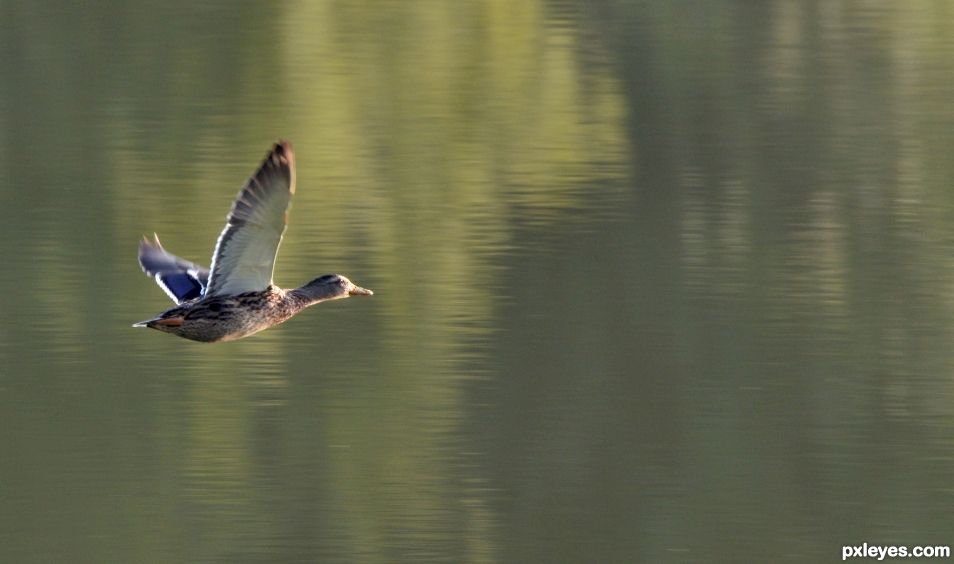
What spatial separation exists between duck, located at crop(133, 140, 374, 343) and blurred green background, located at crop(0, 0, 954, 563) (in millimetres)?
1292

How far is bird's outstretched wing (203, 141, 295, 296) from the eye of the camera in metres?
8.47

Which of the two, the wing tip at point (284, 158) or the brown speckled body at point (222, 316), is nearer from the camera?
the wing tip at point (284, 158)

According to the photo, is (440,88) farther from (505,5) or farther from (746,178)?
(746,178)

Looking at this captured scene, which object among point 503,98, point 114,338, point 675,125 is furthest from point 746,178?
point 114,338

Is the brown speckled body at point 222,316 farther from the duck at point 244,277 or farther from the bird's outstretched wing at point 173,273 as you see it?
the bird's outstretched wing at point 173,273

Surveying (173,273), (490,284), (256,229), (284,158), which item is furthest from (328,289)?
(490,284)

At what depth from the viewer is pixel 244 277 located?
917 centimetres

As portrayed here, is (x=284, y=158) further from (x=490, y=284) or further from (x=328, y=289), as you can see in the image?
(x=490, y=284)

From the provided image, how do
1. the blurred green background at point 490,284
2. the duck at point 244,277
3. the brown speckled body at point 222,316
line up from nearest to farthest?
the duck at point 244,277
the brown speckled body at point 222,316
the blurred green background at point 490,284

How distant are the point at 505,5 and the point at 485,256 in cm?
620

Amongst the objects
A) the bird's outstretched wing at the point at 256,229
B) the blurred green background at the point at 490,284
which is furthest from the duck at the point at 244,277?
the blurred green background at the point at 490,284

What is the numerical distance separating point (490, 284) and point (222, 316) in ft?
14.0

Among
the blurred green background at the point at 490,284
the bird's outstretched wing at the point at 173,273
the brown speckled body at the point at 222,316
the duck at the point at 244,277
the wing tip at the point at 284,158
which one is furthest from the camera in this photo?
the blurred green background at the point at 490,284

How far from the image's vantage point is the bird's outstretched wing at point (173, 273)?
9.85 meters
